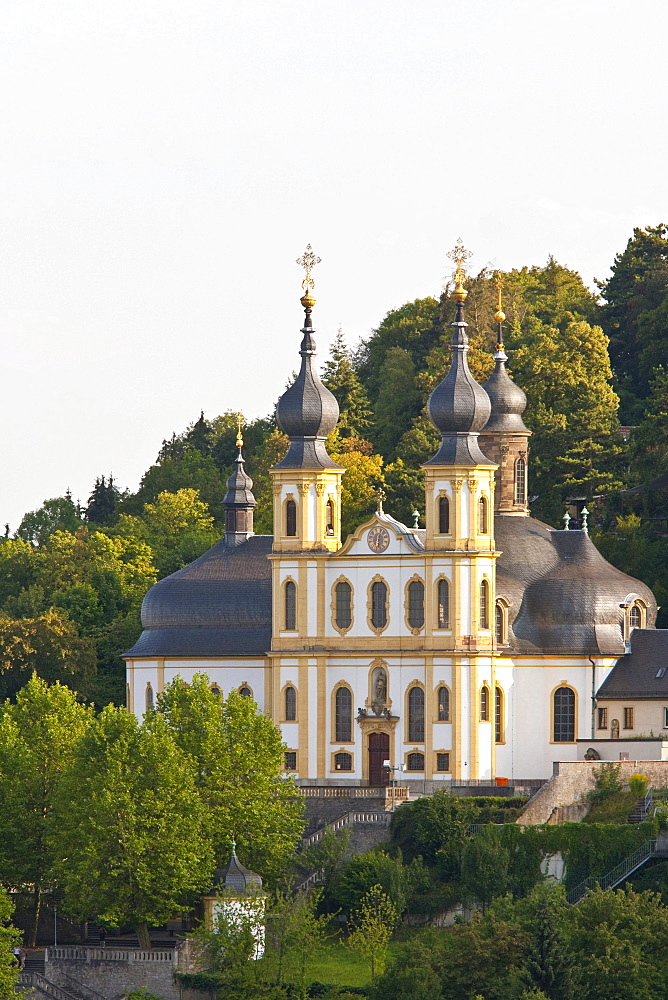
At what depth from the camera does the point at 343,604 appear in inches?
3927

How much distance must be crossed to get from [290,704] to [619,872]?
17.1 meters

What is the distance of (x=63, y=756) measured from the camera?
90562 millimetres

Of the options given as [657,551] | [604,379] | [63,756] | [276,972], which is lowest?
[276,972]

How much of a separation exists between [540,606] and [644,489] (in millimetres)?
15116

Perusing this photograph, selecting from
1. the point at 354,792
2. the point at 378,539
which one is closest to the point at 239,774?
the point at 354,792

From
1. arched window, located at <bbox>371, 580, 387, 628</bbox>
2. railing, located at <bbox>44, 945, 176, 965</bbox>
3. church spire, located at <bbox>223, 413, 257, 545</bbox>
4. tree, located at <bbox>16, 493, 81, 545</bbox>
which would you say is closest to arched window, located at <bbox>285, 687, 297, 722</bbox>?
arched window, located at <bbox>371, 580, 387, 628</bbox>

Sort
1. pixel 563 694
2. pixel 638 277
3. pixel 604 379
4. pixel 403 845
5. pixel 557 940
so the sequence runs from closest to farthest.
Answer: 1. pixel 557 940
2. pixel 403 845
3. pixel 563 694
4. pixel 604 379
5. pixel 638 277

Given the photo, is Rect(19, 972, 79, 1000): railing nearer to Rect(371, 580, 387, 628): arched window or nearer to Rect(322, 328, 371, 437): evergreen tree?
Rect(371, 580, 387, 628): arched window

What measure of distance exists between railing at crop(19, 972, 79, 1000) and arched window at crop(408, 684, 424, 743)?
17521 mm

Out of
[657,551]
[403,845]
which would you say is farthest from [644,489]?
[403,845]

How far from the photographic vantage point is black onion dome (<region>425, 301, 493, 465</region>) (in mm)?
98625

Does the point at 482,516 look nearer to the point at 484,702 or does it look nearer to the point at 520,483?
the point at 484,702

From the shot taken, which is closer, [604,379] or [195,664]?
[195,664]

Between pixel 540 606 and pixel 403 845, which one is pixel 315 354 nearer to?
pixel 540 606
